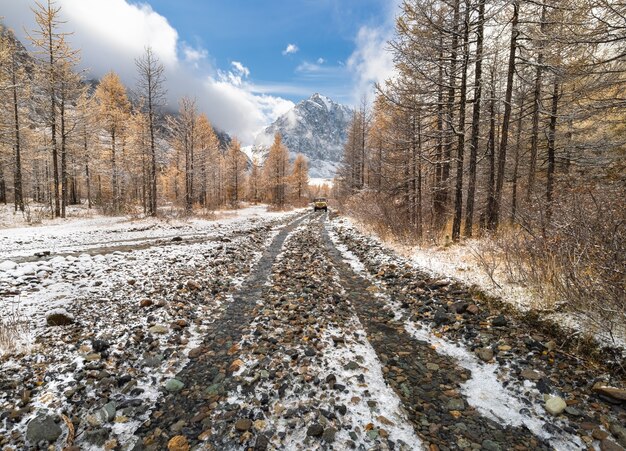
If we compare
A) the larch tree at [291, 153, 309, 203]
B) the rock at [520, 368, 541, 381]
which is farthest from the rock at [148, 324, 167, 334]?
the larch tree at [291, 153, 309, 203]

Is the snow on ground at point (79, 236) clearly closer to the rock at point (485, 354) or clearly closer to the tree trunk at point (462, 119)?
the tree trunk at point (462, 119)

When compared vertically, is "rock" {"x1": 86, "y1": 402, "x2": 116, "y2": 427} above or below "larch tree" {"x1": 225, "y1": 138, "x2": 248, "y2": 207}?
below

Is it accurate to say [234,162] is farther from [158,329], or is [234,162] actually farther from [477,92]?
[158,329]

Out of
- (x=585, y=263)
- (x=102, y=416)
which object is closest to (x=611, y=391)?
(x=585, y=263)

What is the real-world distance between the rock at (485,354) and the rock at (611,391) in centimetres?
101

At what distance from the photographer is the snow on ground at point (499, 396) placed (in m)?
2.58

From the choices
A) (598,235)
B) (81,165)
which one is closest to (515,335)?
(598,235)

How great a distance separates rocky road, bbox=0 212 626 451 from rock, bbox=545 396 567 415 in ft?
0.05

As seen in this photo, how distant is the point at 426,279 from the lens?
668cm

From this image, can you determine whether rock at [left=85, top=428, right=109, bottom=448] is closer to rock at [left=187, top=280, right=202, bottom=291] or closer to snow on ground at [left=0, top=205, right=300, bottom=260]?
rock at [left=187, top=280, right=202, bottom=291]

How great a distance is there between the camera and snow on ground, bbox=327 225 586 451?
2576 millimetres

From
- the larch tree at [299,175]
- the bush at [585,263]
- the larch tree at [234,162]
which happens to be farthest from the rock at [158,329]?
the larch tree at [299,175]

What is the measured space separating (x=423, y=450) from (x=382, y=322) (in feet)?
8.83

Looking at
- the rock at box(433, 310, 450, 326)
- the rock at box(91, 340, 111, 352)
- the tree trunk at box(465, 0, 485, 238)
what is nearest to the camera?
the rock at box(91, 340, 111, 352)
